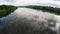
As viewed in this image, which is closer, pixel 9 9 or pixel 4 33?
pixel 4 33

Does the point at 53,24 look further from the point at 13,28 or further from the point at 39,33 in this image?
the point at 13,28

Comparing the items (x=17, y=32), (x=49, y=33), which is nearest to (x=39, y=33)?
(x=49, y=33)

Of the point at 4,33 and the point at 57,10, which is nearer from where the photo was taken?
the point at 4,33

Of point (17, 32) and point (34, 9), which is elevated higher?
point (34, 9)

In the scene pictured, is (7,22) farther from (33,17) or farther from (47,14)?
(47,14)

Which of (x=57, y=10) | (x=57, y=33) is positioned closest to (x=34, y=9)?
(x=57, y=10)

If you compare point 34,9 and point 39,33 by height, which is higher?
point 34,9

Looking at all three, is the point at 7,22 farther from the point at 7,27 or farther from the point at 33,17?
the point at 33,17
